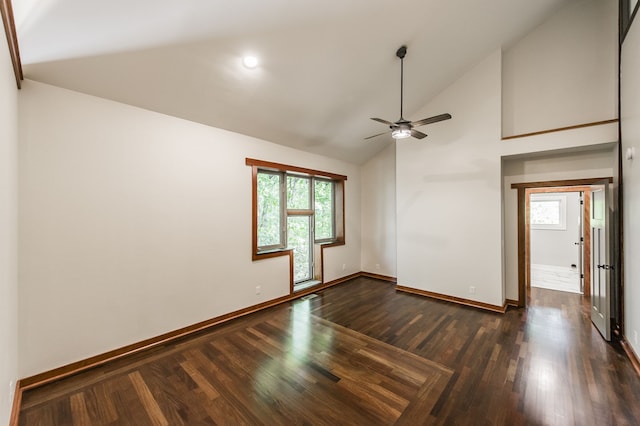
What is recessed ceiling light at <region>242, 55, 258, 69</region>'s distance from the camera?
104 inches

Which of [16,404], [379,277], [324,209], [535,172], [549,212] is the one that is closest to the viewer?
[16,404]

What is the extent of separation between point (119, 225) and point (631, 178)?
17.6 feet

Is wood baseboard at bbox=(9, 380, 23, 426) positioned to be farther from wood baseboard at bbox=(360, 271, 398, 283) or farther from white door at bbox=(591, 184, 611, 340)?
white door at bbox=(591, 184, 611, 340)

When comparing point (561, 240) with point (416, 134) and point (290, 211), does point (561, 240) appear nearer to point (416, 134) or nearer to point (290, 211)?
point (416, 134)

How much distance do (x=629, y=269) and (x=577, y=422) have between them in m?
1.96

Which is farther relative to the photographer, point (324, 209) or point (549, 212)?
point (549, 212)

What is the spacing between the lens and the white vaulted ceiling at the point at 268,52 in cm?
196

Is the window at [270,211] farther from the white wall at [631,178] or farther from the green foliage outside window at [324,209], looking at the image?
the white wall at [631,178]

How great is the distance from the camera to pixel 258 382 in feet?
7.24

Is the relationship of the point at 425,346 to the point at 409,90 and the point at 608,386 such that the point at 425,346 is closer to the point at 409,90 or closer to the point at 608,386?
the point at 608,386

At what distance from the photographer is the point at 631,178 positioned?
2.58 m

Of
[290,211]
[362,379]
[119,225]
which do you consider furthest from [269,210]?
[362,379]

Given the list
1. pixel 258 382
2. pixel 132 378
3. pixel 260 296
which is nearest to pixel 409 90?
pixel 260 296

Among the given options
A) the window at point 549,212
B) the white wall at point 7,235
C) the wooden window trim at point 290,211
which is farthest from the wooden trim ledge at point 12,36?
the window at point 549,212
